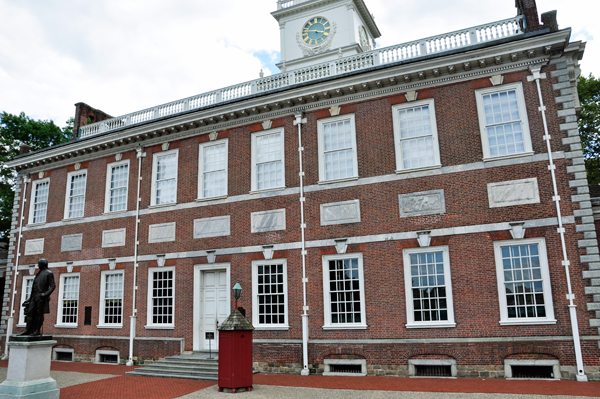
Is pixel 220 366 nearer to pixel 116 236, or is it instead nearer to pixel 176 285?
pixel 176 285

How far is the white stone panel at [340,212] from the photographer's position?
15.1 meters

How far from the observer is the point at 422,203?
14.3m

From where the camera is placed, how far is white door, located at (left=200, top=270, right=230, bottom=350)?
16.6 meters

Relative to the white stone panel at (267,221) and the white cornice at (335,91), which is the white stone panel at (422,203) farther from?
the white stone panel at (267,221)

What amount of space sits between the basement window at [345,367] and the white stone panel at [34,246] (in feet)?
48.9

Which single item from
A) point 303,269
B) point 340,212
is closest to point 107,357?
point 303,269

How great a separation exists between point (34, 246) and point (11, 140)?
38.1 ft

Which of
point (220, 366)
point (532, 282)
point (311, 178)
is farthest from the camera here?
point (311, 178)

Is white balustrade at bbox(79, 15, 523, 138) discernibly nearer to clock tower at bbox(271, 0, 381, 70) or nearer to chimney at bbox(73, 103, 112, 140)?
chimney at bbox(73, 103, 112, 140)

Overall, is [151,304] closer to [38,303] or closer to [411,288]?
[38,303]


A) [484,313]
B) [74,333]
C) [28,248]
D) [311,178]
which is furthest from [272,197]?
[28,248]

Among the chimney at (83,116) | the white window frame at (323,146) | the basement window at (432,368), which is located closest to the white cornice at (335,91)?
the white window frame at (323,146)

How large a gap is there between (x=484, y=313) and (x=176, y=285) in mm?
11016

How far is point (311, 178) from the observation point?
627 inches
